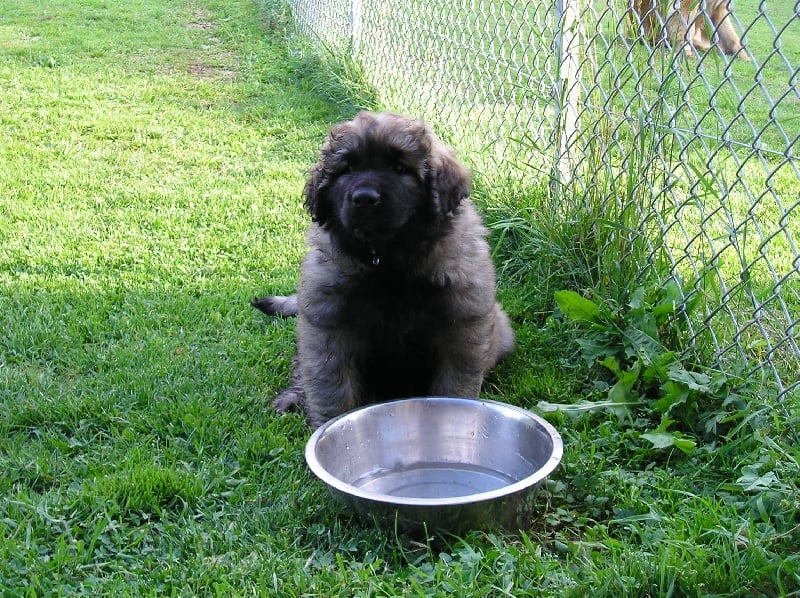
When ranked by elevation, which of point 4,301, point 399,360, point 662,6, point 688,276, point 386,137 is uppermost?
point 662,6

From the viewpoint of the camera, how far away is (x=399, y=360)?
288cm

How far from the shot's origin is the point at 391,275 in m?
2.74

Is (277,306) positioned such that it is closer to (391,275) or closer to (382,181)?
(391,275)

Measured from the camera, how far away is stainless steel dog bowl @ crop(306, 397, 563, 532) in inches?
98.2

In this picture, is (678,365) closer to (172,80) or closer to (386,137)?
(386,137)

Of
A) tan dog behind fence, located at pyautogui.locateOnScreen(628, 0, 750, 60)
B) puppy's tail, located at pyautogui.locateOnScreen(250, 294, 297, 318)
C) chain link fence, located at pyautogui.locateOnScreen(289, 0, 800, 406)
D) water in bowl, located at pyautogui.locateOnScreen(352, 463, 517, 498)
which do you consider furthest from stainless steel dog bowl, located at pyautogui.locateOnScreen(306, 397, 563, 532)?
tan dog behind fence, located at pyautogui.locateOnScreen(628, 0, 750, 60)

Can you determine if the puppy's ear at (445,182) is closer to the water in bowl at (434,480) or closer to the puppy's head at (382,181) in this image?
the puppy's head at (382,181)

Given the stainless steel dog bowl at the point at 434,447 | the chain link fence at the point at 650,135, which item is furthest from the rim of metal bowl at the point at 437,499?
the chain link fence at the point at 650,135

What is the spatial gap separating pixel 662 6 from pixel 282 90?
4.54m

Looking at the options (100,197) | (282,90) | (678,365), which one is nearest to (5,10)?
(282,90)

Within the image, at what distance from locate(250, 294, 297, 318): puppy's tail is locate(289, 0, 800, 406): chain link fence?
1.18 m

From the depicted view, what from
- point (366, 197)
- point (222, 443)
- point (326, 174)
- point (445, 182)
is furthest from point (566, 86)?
point (222, 443)

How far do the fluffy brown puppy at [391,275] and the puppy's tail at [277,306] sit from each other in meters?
0.71

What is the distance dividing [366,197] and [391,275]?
1.04ft
